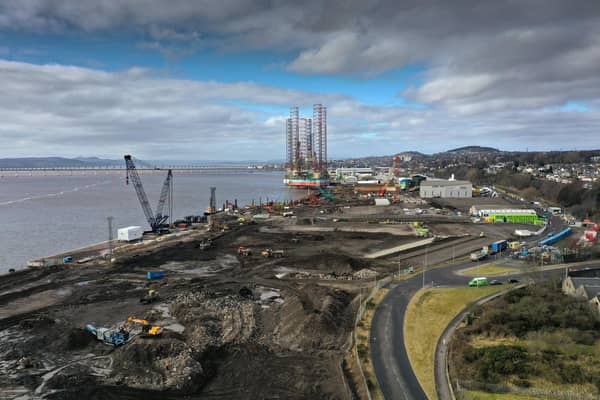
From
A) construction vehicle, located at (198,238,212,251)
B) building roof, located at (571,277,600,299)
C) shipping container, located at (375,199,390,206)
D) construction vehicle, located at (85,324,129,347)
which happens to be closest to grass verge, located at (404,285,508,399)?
building roof, located at (571,277,600,299)

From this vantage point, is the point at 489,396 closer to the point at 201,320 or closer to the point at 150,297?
the point at 201,320

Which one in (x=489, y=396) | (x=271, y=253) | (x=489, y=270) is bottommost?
(x=271, y=253)

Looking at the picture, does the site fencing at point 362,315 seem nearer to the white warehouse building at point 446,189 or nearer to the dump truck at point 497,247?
the dump truck at point 497,247

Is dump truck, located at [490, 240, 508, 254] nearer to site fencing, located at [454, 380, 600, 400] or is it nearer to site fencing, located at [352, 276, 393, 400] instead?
site fencing, located at [352, 276, 393, 400]

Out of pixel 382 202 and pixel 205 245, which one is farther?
pixel 382 202

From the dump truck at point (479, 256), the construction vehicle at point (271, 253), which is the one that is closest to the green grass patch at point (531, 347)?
the dump truck at point (479, 256)

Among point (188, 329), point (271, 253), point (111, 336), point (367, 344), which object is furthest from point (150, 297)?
point (367, 344)

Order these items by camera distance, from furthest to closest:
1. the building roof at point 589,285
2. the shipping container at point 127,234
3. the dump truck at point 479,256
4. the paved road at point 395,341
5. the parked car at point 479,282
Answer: the shipping container at point 127,234 < the dump truck at point 479,256 < the parked car at point 479,282 < the building roof at point 589,285 < the paved road at point 395,341
